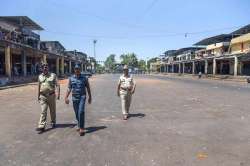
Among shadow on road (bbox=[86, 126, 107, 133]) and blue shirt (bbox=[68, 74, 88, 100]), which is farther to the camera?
shadow on road (bbox=[86, 126, 107, 133])

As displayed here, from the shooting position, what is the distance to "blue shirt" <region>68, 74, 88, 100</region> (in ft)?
21.3

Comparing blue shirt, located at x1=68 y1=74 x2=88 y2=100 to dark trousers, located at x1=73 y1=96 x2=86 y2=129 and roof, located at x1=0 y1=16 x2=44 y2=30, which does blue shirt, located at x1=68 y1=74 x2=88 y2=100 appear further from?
roof, located at x1=0 y1=16 x2=44 y2=30

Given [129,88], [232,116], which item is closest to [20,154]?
[129,88]

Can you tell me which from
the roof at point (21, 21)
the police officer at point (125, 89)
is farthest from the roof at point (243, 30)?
the police officer at point (125, 89)

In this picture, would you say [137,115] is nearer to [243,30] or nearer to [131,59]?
[243,30]

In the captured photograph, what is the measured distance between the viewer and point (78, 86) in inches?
256

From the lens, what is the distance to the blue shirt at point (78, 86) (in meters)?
6.49

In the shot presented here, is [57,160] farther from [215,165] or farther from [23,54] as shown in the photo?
[23,54]

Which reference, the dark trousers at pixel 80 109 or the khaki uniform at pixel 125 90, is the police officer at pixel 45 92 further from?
the khaki uniform at pixel 125 90

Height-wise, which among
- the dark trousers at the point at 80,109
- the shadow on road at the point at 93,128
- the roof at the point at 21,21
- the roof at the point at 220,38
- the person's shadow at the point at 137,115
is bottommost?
the person's shadow at the point at 137,115

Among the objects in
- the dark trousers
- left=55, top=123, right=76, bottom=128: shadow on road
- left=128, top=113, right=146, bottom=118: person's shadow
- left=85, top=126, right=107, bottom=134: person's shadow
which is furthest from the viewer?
left=128, top=113, right=146, bottom=118: person's shadow

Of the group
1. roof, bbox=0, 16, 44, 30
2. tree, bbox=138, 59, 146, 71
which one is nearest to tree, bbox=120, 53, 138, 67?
tree, bbox=138, 59, 146, 71

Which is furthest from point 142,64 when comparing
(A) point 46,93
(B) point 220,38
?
(A) point 46,93

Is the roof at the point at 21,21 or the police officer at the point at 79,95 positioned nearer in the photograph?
the police officer at the point at 79,95
